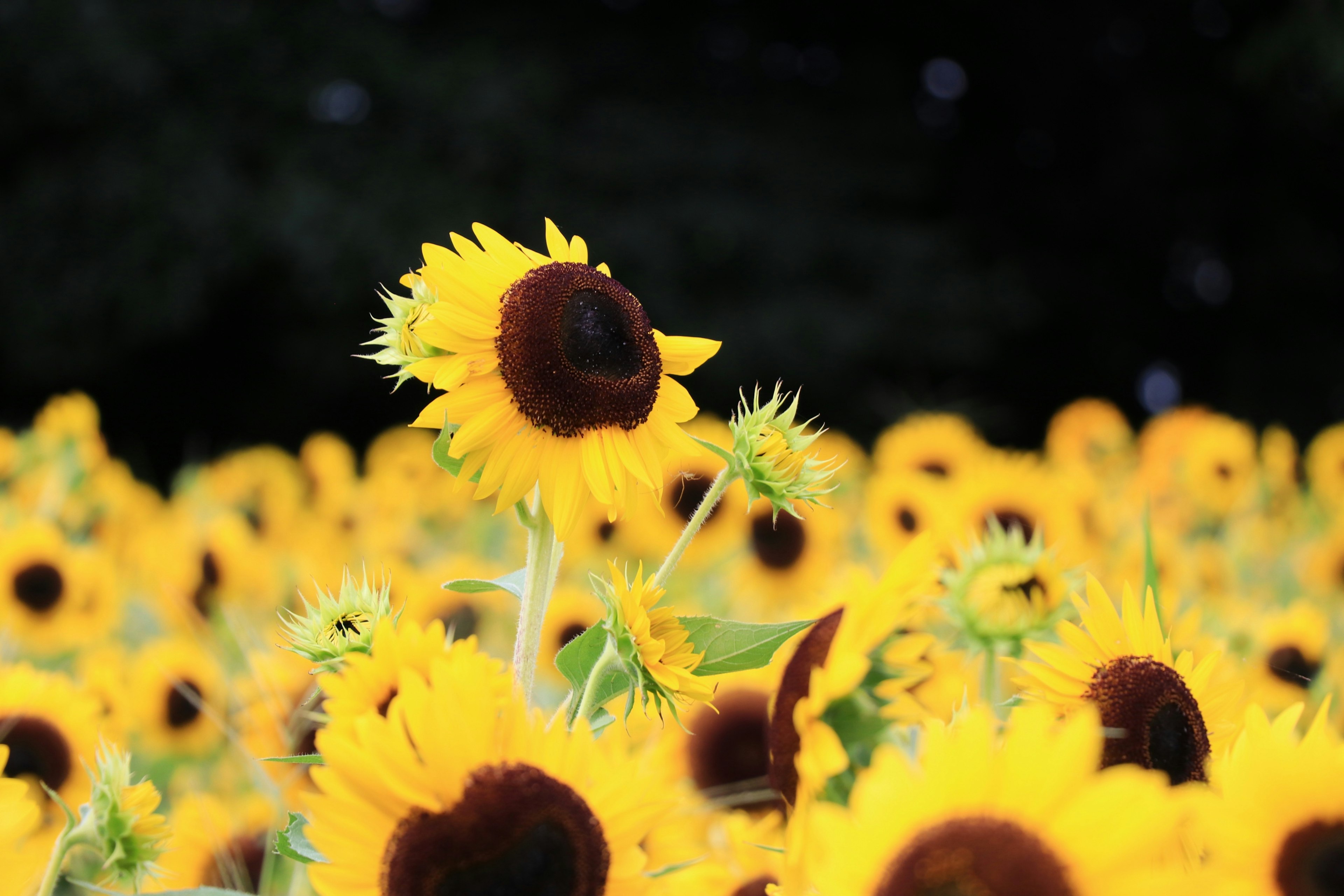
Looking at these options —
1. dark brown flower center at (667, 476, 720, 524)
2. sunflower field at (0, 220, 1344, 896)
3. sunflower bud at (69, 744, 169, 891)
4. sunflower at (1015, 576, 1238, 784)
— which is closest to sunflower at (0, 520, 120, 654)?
sunflower field at (0, 220, 1344, 896)

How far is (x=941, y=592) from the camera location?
0.69 metres

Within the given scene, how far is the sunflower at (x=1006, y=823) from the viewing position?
24 centimetres

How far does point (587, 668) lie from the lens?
0.39 metres

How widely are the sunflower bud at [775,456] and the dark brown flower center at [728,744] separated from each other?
1.22 ft

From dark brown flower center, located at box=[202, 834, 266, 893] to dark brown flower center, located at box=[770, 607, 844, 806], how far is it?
0.31 metres

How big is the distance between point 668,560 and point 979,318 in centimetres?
460

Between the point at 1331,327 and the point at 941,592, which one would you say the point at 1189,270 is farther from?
the point at 941,592

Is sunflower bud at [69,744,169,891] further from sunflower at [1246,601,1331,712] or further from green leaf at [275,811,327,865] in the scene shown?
sunflower at [1246,601,1331,712]

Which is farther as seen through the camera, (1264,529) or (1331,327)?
(1331,327)

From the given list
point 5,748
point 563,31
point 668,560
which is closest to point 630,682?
point 668,560

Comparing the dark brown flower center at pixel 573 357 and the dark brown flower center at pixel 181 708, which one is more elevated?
the dark brown flower center at pixel 573 357

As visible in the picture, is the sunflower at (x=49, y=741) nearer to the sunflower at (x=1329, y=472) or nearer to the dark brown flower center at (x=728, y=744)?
the dark brown flower center at (x=728, y=744)

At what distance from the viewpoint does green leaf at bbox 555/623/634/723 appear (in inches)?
14.7

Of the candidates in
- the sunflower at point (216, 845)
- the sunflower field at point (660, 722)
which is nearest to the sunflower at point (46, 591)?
the sunflower field at point (660, 722)
